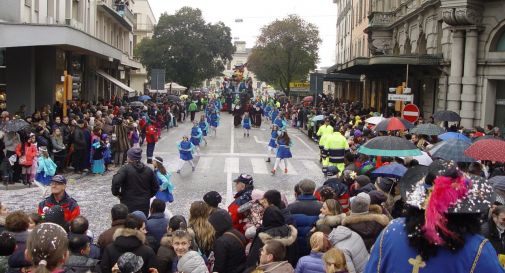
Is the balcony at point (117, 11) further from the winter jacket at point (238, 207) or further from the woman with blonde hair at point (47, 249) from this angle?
the woman with blonde hair at point (47, 249)

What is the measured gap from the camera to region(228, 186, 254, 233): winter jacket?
7695 millimetres

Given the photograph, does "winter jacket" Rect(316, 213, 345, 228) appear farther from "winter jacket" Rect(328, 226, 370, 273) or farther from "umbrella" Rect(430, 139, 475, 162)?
"umbrella" Rect(430, 139, 475, 162)

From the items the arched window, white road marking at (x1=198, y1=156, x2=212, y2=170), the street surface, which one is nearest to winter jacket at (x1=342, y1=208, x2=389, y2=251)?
the street surface

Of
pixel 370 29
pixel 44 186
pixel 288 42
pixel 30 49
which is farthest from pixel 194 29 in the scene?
pixel 44 186

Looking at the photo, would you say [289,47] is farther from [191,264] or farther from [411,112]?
[191,264]

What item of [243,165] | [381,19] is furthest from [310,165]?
[381,19]

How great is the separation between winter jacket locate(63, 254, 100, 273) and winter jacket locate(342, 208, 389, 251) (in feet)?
8.03

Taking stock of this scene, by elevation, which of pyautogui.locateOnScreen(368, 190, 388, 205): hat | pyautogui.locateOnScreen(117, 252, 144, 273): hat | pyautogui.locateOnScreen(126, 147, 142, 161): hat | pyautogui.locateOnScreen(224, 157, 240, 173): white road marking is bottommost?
pyautogui.locateOnScreen(224, 157, 240, 173): white road marking

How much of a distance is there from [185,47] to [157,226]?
6285cm

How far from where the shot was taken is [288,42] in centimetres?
6450

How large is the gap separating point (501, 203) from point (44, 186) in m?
11.0

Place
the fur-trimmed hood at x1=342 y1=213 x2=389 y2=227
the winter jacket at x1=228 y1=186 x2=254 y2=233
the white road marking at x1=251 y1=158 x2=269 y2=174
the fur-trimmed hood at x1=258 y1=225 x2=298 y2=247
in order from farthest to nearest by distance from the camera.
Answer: the white road marking at x1=251 y1=158 x2=269 y2=174 → the winter jacket at x1=228 y1=186 x2=254 y2=233 → the fur-trimmed hood at x1=342 y1=213 x2=389 y2=227 → the fur-trimmed hood at x1=258 y1=225 x2=298 y2=247

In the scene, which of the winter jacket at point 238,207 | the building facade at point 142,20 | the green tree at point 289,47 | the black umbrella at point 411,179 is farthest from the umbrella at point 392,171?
the building facade at point 142,20

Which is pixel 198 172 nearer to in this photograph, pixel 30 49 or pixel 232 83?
pixel 30 49
